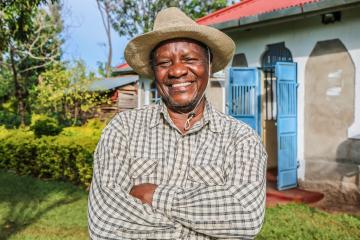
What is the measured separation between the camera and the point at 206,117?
1.89m

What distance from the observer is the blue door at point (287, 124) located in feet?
22.6

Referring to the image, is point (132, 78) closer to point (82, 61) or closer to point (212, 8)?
point (82, 61)

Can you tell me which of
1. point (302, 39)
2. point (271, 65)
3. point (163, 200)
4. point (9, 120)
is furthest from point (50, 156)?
point (9, 120)

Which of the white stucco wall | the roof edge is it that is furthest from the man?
the white stucco wall

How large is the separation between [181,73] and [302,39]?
5807 millimetres

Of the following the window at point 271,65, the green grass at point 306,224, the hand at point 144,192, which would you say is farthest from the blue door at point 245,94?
the hand at point 144,192

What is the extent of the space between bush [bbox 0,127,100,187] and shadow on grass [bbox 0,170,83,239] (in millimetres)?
357

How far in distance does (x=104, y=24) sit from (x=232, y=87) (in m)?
24.5

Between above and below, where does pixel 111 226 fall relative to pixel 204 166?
below

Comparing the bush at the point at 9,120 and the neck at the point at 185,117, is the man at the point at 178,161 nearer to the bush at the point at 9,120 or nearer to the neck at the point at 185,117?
the neck at the point at 185,117

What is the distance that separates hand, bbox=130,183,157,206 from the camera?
167 centimetres

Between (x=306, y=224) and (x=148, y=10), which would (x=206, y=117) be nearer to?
(x=306, y=224)

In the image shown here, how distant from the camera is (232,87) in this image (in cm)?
775

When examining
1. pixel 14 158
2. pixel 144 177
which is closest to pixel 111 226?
pixel 144 177
